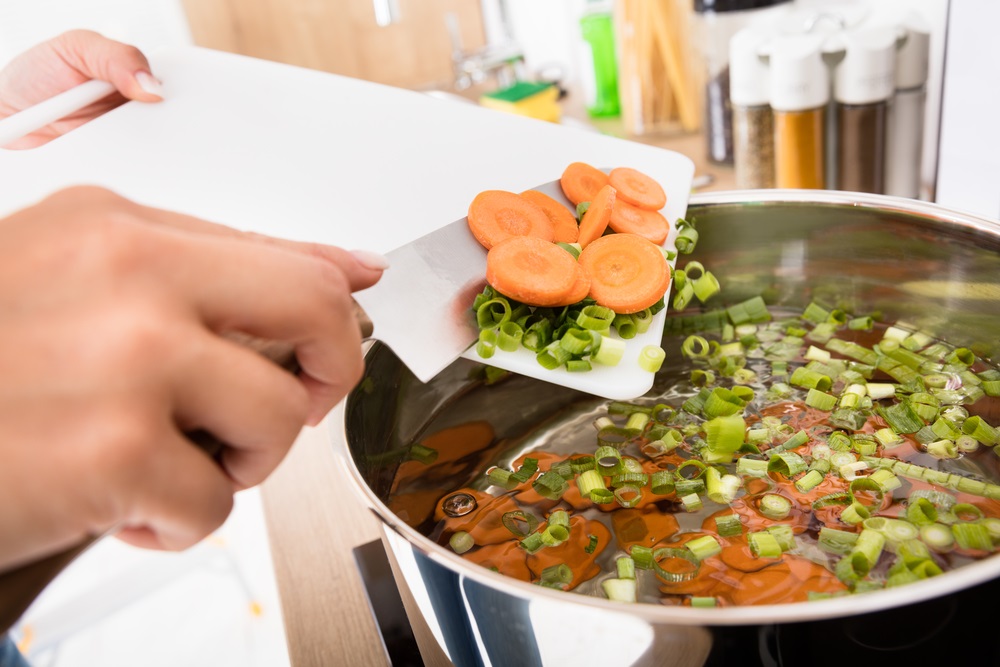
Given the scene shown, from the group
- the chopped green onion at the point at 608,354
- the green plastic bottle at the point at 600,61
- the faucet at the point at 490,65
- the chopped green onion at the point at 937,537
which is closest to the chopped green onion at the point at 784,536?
the chopped green onion at the point at 937,537

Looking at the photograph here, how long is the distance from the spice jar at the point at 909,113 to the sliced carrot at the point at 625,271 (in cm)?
86

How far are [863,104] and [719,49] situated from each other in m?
0.49

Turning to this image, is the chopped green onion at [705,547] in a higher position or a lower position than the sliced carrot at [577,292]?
lower

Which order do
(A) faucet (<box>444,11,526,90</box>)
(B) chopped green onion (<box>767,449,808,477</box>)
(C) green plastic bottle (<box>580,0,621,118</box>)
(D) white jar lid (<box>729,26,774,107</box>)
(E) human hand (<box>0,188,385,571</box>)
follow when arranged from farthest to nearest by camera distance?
(A) faucet (<box>444,11,526,90</box>) < (C) green plastic bottle (<box>580,0,621,118</box>) < (D) white jar lid (<box>729,26,774,107</box>) < (B) chopped green onion (<box>767,449,808,477</box>) < (E) human hand (<box>0,188,385,571</box>)

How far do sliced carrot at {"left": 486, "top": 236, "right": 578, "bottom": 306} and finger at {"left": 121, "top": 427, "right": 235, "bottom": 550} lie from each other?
1.19 feet

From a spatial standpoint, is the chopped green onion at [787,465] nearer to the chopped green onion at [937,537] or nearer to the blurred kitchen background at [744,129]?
the chopped green onion at [937,537]

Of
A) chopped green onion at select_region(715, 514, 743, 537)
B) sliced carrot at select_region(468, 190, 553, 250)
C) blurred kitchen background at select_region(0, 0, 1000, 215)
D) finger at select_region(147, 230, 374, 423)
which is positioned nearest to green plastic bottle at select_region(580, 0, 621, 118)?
blurred kitchen background at select_region(0, 0, 1000, 215)

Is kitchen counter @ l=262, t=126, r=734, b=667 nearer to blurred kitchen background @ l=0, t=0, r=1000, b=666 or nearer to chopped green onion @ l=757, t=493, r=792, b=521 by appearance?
blurred kitchen background @ l=0, t=0, r=1000, b=666

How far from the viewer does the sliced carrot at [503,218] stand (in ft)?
2.47

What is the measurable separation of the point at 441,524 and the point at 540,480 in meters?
0.12

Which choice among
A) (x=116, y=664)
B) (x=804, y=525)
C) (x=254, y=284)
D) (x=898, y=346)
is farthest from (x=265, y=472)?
(x=116, y=664)

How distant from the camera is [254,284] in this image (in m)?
0.37

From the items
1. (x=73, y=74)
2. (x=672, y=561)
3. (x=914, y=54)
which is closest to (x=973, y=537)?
(x=672, y=561)

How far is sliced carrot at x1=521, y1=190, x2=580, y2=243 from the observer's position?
2.68 feet
